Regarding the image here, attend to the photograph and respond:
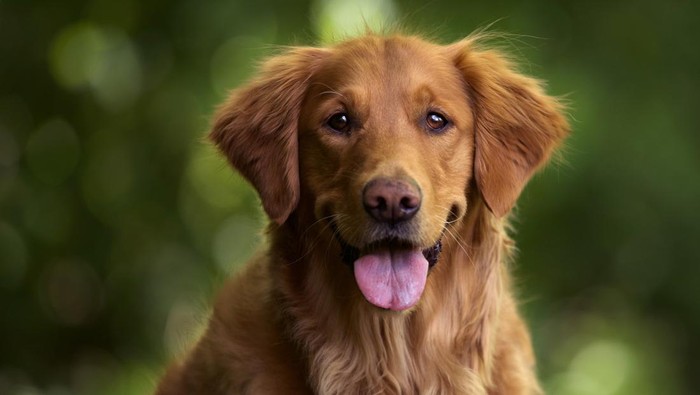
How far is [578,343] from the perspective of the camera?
923 cm

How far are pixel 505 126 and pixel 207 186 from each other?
4611 millimetres

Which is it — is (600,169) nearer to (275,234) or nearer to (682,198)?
(682,198)

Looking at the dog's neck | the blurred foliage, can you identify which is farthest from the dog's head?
the blurred foliage

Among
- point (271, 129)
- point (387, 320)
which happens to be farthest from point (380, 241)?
point (271, 129)

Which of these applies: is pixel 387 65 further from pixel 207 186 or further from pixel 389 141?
pixel 207 186

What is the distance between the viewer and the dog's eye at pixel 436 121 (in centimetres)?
474

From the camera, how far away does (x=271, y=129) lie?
4.95 meters

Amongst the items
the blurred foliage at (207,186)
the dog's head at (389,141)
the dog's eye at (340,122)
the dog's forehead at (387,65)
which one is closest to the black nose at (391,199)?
the dog's head at (389,141)

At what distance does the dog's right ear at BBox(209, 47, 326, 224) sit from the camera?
15.9 ft

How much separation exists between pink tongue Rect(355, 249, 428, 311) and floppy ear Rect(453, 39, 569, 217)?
16.4 inches

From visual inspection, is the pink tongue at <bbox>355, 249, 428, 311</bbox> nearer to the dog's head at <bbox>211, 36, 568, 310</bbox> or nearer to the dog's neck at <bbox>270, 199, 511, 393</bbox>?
the dog's head at <bbox>211, 36, 568, 310</bbox>

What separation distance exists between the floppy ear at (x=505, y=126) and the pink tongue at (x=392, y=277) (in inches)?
16.4

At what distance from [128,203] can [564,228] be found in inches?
130

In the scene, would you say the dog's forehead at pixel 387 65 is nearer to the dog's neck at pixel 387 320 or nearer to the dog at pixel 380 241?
the dog at pixel 380 241
